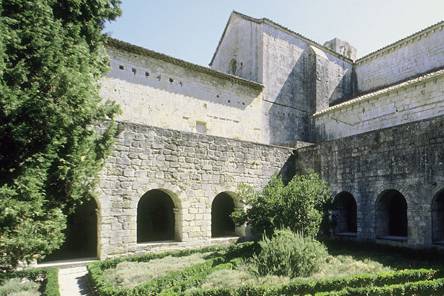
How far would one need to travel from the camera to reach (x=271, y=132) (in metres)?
18.7

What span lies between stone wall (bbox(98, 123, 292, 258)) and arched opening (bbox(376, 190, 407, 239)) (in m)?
3.92

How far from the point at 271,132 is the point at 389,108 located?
5927 millimetres

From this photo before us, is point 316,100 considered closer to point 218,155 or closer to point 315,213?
point 218,155

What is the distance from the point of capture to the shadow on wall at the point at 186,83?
14039 mm

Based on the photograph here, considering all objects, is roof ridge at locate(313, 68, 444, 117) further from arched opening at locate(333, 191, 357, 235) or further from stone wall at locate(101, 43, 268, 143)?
arched opening at locate(333, 191, 357, 235)

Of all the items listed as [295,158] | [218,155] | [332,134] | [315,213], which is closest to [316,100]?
[332,134]

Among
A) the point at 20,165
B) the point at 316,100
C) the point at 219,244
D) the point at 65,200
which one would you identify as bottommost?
the point at 219,244

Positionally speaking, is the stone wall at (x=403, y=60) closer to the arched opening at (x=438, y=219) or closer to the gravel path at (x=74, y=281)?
the arched opening at (x=438, y=219)

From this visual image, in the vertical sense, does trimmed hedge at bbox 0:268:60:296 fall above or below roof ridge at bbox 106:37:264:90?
below

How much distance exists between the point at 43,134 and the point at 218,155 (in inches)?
285

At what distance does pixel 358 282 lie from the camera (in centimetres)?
623

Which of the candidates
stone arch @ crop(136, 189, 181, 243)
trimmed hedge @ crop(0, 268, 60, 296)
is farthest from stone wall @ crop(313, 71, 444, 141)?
trimmed hedge @ crop(0, 268, 60, 296)

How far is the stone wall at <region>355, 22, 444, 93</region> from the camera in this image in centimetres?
1731

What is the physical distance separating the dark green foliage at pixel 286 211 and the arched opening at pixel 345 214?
2753 millimetres
